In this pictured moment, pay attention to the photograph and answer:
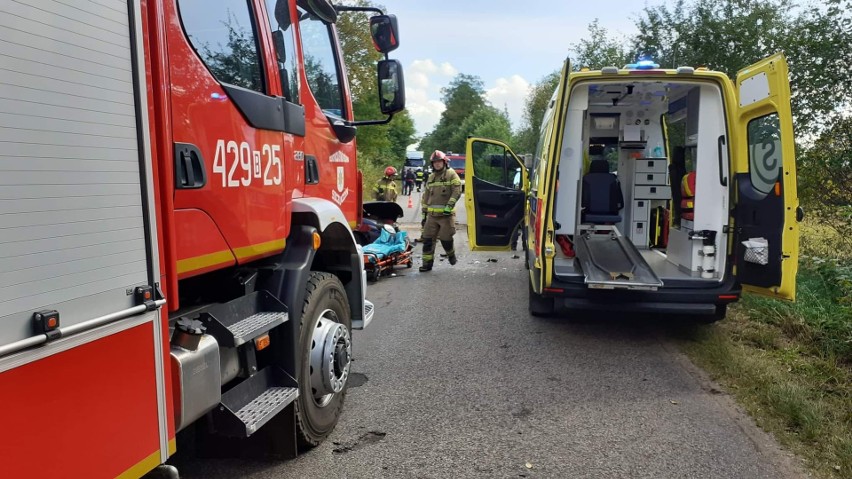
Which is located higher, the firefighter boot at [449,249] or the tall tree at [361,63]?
the tall tree at [361,63]

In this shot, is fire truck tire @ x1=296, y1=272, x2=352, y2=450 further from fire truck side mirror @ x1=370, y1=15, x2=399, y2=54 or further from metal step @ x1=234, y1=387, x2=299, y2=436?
fire truck side mirror @ x1=370, y1=15, x2=399, y2=54

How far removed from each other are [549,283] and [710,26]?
23.5ft

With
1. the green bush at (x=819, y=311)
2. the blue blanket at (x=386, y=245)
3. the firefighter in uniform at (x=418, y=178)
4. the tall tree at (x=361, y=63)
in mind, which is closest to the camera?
the green bush at (x=819, y=311)

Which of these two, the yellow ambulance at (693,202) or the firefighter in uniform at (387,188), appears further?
the firefighter in uniform at (387,188)

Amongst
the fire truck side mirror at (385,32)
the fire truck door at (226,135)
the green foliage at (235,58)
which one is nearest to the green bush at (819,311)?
the fire truck side mirror at (385,32)

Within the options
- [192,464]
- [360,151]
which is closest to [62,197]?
[192,464]

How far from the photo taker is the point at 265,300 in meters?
3.10

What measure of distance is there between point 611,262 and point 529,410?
121 inches

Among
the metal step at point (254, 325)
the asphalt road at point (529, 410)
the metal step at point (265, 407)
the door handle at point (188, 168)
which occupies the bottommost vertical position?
the asphalt road at point (529, 410)

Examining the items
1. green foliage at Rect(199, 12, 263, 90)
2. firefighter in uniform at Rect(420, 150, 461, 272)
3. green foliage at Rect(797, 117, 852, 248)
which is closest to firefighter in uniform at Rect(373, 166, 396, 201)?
firefighter in uniform at Rect(420, 150, 461, 272)

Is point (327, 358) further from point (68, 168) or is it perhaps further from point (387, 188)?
point (387, 188)

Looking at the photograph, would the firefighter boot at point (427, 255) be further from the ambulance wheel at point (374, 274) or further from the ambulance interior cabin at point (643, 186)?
the ambulance interior cabin at point (643, 186)

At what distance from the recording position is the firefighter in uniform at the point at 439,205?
9.80m

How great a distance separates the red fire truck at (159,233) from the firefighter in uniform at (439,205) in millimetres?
5992
